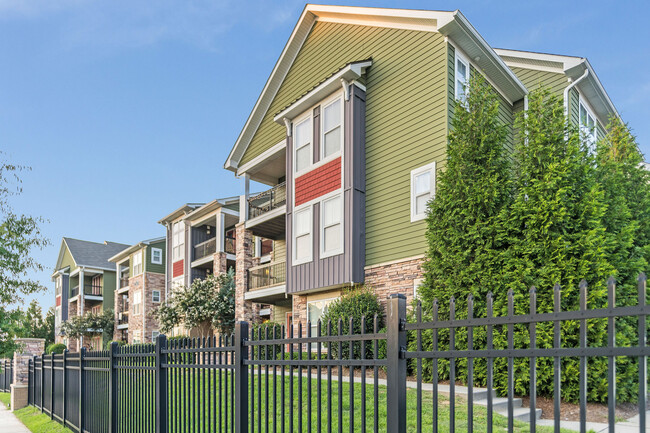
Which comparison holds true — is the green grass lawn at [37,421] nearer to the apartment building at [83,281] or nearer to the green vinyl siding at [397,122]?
the green vinyl siding at [397,122]

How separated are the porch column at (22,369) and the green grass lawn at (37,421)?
0.46 m

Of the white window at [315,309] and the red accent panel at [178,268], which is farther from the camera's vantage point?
the red accent panel at [178,268]

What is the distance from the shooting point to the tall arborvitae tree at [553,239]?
938 centimetres

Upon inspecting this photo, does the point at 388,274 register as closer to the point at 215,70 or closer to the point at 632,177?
the point at 632,177

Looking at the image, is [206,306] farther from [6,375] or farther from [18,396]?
[18,396]

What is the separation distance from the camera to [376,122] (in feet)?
53.2

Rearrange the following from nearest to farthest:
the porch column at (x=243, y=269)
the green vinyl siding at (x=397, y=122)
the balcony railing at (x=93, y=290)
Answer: the green vinyl siding at (x=397, y=122)
the porch column at (x=243, y=269)
the balcony railing at (x=93, y=290)

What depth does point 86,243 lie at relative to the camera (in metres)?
50.5

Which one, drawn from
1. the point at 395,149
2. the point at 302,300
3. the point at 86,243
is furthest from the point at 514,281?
the point at 86,243

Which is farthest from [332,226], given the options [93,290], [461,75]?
[93,290]

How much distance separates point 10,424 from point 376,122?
1219cm

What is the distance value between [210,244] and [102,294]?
21.6 m

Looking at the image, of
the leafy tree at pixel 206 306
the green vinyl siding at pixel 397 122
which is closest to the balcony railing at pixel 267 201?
the leafy tree at pixel 206 306

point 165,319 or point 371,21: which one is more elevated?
point 371,21
